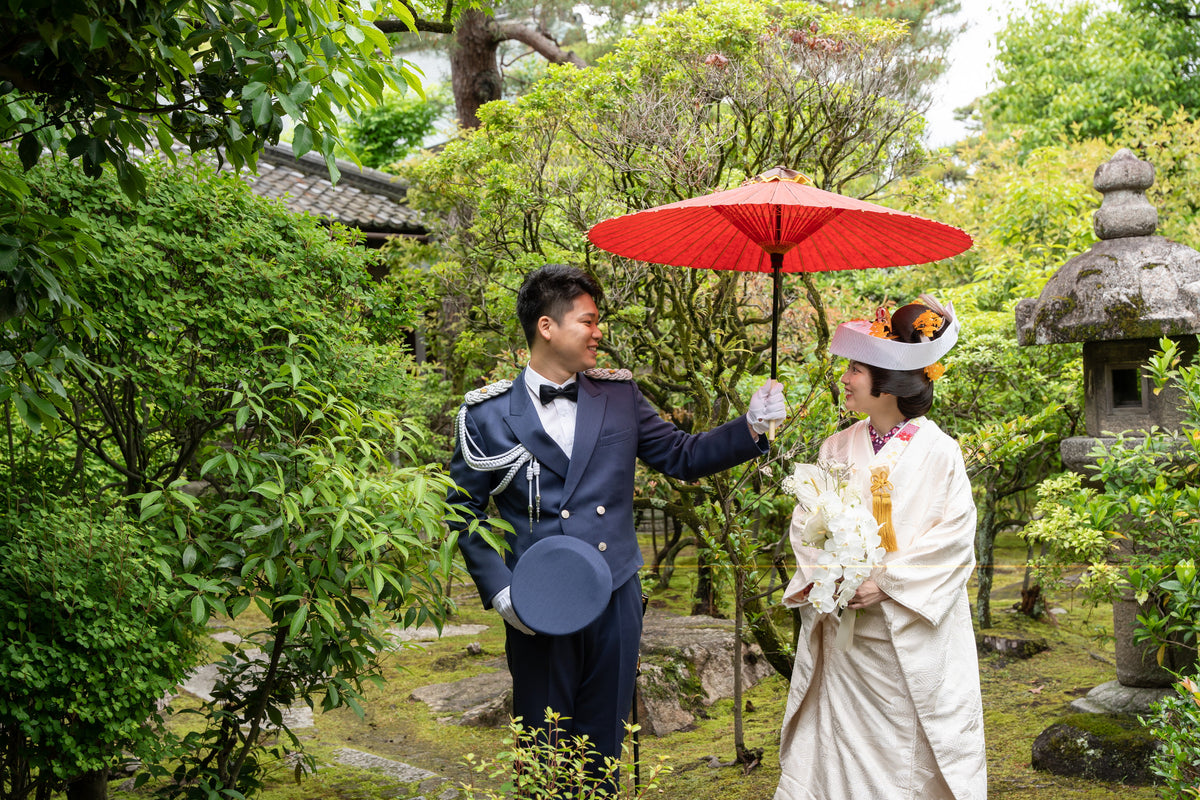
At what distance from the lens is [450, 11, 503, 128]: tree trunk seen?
12.5 metres

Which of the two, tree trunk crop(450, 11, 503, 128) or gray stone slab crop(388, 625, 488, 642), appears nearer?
gray stone slab crop(388, 625, 488, 642)

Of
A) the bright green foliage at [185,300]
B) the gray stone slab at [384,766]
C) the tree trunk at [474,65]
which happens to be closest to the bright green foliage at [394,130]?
the tree trunk at [474,65]

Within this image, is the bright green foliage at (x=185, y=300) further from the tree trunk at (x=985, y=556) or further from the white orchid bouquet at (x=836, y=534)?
the tree trunk at (x=985, y=556)

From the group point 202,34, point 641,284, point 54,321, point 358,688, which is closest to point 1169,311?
point 641,284

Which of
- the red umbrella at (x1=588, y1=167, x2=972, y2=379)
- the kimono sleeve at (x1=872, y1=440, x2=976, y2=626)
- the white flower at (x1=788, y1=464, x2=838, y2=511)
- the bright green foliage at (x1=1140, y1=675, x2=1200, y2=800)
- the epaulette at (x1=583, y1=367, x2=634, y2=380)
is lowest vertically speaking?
the bright green foliage at (x1=1140, y1=675, x2=1200, y2=800)

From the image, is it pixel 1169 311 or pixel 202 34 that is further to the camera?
pixel 1169 311

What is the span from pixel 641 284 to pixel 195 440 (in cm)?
317

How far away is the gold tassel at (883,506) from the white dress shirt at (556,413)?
3.47 ft

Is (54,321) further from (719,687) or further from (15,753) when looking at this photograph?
(719,687)

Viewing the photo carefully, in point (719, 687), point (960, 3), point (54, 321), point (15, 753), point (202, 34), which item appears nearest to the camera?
point (202, 34)

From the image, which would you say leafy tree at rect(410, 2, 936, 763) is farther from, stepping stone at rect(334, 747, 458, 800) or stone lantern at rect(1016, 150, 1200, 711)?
stepping stone at rect(334, 747, 458, 800)

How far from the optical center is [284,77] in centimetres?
255

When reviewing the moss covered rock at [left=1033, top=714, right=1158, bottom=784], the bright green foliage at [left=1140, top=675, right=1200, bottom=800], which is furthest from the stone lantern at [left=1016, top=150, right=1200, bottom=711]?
the bright green foliage at [left=1140, top=675, right=1200, bottom=800]

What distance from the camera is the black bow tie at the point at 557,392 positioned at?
3352 mm
